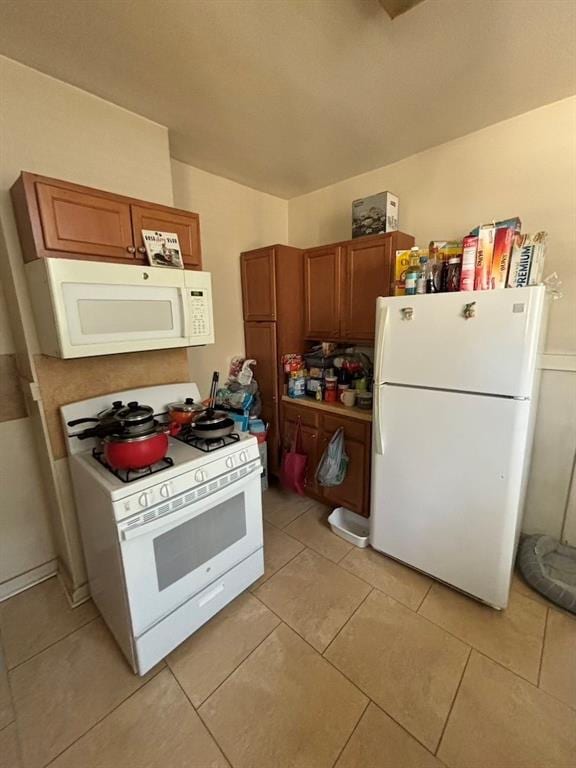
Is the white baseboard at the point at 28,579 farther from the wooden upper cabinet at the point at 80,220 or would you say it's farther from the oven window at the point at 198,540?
the wooden upper cabinet at the point at 80,220

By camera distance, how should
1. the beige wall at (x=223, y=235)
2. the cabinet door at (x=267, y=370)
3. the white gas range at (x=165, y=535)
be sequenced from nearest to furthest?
1. the white gas range at (x=165, y=535)
2. the beige wall at (x=223, y=235)
3. the cabinet door at (x=267, y=370)

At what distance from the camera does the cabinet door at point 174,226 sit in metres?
1.60

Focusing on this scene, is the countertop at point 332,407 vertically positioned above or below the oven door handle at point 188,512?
above

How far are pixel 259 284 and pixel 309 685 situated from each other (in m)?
2.42

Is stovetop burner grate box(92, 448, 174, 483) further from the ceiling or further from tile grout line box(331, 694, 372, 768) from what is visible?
the ceiling

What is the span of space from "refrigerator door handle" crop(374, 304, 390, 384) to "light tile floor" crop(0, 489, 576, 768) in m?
1.20

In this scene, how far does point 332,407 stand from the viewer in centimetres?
230

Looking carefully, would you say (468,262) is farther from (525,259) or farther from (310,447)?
(310,447)

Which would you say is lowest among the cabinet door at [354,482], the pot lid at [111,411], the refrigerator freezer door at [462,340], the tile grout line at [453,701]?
Result: the tile grout line at [453,701]

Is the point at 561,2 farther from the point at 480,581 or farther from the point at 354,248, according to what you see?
the point at 480,581

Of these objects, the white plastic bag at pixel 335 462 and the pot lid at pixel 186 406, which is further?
the white plastic bag at pixel 335 462

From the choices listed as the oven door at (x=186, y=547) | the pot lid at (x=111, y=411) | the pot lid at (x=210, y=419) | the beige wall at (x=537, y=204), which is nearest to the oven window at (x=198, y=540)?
the oven door at (x=186, y=547)

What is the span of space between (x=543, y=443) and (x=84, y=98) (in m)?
3.12

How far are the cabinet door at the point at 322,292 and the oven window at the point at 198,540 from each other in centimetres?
147
